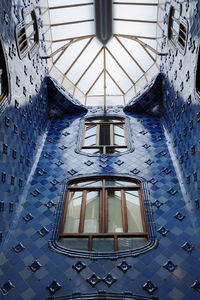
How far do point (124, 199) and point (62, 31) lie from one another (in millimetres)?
9229

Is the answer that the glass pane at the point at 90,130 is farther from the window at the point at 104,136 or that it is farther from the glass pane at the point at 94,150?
the glass pane at the point at 94,150

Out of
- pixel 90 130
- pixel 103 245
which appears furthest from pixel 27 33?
pixel 103 245

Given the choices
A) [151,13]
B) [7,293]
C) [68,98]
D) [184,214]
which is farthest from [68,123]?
[7,293]

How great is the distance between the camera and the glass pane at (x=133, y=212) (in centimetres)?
779

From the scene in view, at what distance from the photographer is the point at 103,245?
23.8 feet

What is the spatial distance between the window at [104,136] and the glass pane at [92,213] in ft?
8.16

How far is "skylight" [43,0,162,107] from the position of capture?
41.1 feet

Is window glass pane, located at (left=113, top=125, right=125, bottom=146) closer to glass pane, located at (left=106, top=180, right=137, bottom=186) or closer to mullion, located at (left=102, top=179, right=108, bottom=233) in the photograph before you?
glass pane, located at (left=106, top=180, right=137, bottom=186)

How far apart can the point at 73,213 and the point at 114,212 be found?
1.25 metres

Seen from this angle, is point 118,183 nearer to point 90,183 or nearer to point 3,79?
point 90,183

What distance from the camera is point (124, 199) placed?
28.3 feet

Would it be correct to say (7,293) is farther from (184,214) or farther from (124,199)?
(184,214)

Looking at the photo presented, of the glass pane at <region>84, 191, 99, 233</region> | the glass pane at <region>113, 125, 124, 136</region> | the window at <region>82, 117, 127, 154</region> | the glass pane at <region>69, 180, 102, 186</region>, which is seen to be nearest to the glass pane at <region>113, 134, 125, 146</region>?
the window at <region>82, 117, 127, 154</region>

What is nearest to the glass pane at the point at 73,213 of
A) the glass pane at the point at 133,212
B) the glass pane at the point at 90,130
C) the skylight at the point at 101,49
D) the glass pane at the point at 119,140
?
the glass pane at the point at 133,212
